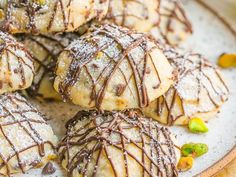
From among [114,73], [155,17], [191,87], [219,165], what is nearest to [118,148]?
[114,73]

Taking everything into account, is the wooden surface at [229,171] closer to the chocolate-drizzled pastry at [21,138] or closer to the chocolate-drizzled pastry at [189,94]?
the chocolate-drizzled pastry at [189,94]

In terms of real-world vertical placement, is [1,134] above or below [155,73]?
below

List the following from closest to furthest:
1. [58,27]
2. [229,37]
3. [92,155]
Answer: [92,155], [58,27], [229,37]

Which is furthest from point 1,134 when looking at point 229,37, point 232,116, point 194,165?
point 229,37

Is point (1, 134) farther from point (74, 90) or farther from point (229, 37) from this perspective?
point (229, 37)

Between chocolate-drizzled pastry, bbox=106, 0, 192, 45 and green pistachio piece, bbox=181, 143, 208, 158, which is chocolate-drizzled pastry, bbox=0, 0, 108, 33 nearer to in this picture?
chocolate-drizzled pastry, bbox=106, 0, 192, 45

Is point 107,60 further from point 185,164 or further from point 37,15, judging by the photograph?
point 185,164

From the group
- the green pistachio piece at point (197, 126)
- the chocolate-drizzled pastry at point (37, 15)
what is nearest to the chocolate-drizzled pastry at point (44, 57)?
the chocolate-drizzled pastry at point (37, 15)
